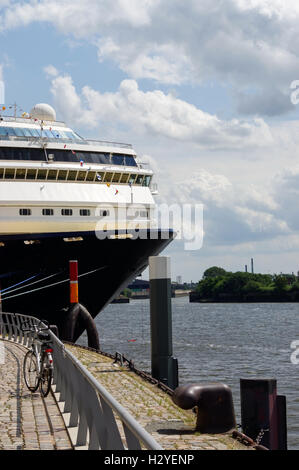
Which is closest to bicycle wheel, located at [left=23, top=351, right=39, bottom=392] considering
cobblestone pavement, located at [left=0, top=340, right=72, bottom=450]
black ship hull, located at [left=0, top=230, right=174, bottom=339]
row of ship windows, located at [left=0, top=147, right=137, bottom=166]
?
cobblestone pavement, located at [left=0, top=340, right=72, bottom=450]

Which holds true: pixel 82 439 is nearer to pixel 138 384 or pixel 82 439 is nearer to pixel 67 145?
pixel 138 384

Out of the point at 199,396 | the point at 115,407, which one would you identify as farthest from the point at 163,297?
the point at 115,407

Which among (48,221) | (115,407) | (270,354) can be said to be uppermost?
(48,221)

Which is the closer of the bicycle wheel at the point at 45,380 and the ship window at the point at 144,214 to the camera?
the bicycle wheel at the point at 45,380

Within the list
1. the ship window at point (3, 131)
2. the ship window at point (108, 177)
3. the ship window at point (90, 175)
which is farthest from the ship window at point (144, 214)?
the ship window at point (3, 131)

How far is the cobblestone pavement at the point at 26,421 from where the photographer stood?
28.8 feet

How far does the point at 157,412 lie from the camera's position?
1161cm

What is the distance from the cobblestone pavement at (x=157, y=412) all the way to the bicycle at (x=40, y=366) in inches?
54.8

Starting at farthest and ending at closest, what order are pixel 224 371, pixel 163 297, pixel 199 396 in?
1. pixel 224 371
2. pixel 163 297
3. pixel 199 396

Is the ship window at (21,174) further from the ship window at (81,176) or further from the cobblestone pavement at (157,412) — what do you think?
the cobblestone pavement at (157,412)

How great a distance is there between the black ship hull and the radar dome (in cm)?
1041

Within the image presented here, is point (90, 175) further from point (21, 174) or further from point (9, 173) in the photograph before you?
point (9, 173)
